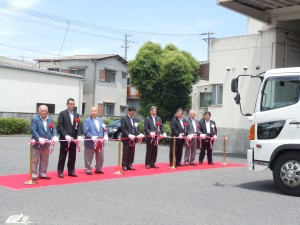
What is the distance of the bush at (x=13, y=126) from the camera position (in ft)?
91.1

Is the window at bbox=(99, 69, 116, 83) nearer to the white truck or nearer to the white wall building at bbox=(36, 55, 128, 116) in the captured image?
the white wall building at bbox=(36, 55, 128, 116)

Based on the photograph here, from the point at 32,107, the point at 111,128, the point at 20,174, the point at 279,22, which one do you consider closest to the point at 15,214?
the point at 20,174

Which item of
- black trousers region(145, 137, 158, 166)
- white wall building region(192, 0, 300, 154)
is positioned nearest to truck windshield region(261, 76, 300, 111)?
black trousers region(145, 137, 158, 166)

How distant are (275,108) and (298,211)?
2600 millimetres

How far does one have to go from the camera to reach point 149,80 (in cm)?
2920

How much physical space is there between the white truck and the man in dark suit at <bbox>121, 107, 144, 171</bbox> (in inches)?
144

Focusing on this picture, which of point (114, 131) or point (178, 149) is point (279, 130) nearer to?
point (178, 149)

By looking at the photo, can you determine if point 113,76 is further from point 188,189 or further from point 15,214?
point 15,214

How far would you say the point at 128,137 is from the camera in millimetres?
12367

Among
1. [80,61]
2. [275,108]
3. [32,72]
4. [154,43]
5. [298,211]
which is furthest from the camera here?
[80,61]

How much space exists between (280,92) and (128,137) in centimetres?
452

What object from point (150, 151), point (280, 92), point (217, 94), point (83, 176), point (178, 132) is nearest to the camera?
point (280, 92)

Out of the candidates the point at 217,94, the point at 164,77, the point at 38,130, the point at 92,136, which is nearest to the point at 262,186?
the point at 92,136

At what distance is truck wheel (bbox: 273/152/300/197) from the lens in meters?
9.30
